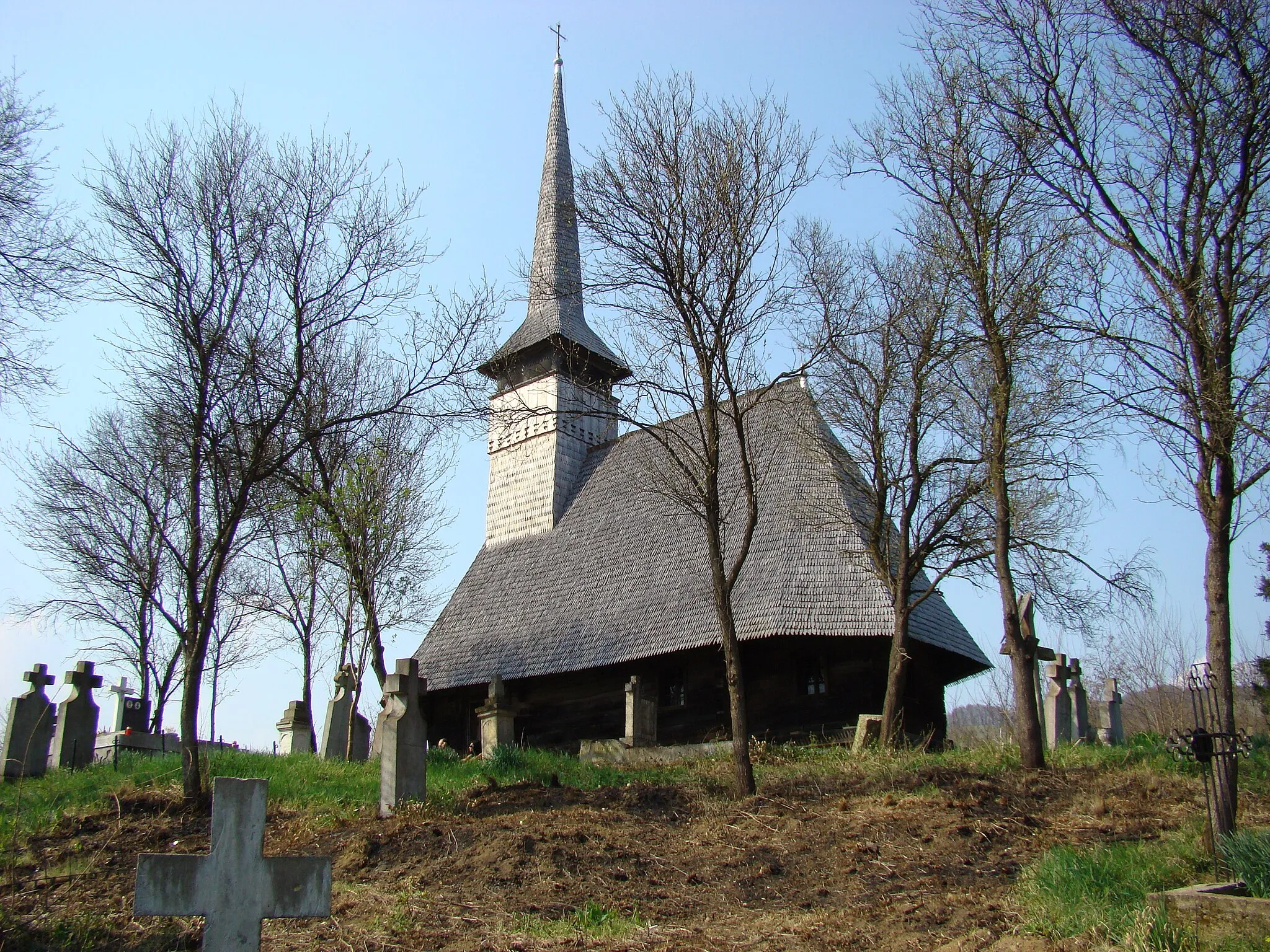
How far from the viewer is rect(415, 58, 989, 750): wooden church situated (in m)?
15.3

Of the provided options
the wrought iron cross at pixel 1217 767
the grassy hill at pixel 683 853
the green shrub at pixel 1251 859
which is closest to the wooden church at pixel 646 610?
the grassy hill at pixel 683 853

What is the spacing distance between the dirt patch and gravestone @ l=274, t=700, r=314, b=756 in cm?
661

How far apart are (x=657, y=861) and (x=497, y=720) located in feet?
21.6

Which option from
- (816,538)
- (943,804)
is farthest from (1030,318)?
(816,538)

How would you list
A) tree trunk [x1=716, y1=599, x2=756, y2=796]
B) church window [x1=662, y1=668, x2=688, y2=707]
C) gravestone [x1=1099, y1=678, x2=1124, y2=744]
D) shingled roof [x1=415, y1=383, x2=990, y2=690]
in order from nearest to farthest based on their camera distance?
tree trunk [x1=716, y1=599, x2=756, y2=796] → gravestone [x1=1099, y1=678, x2=1124, y2=744] → shingled roof [x1=415, y1=383, x2=990, y2=690] → church window [x1=662, y1=668, x2=688, y2=707]

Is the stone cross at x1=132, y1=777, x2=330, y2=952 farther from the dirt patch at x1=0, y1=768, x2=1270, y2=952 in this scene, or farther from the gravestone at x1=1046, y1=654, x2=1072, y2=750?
the gravestone at x1=1046, y1=654, x2=1072, y2=750

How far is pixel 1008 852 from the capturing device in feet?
24.2

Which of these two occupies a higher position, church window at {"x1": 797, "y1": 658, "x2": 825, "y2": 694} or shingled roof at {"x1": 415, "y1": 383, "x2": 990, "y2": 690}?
shingled roof at {"x1": 415, "y1": 383, "x2": 990, "y2": 690}

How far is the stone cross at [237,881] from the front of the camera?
4.89 m

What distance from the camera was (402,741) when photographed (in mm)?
9555

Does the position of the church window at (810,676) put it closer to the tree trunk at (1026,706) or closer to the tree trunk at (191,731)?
the tree trunk at (1026,706)

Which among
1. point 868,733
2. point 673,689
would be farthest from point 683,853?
point 673,689

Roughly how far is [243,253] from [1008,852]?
8.51 m

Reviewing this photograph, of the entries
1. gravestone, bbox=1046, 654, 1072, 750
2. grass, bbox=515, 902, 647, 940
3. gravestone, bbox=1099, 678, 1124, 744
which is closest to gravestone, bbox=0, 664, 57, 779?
grass, bbox=515, 902, 647, 940
